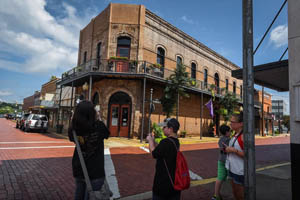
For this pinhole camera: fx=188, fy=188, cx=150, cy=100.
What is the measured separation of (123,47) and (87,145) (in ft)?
48.1

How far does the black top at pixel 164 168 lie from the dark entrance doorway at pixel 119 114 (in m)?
12.8

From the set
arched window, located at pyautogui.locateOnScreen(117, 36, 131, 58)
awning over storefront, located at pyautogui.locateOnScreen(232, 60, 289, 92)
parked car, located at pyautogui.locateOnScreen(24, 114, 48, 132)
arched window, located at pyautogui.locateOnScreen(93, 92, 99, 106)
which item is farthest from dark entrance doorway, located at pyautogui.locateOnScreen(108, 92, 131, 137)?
awning over storefront, located at pyautogui.locateOnScreen(232, 60, 289, 92)

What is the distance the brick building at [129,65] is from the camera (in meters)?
14.6

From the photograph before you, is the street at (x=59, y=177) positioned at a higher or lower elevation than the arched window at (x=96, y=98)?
lower

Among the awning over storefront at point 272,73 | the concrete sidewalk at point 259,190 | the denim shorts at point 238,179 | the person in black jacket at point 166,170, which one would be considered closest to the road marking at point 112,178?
the concrete sidewalk at point 259,190

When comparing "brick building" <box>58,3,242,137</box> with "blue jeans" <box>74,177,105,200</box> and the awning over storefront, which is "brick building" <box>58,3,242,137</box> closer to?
the awning over storefront

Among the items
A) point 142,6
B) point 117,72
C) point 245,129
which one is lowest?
point 245,129

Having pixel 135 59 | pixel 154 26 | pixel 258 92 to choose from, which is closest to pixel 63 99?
pixel 135 59

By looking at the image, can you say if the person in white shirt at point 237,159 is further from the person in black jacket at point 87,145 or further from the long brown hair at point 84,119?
the long brown hair at point 84,119

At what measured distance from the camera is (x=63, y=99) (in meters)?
23.0

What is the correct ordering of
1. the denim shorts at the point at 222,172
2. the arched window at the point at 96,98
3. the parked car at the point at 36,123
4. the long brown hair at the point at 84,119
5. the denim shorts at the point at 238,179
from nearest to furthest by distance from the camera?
1. the long brown hair at the point at 84,119
2. the denim shorts at the point at 238,179
3. the denim shorts at the point at 222,172
4. the arched window at the point at 96,98
5. the parked car at the point at 36,123

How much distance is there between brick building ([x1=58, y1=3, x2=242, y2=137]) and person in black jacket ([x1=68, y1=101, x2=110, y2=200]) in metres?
10.7

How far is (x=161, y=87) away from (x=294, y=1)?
526 inches

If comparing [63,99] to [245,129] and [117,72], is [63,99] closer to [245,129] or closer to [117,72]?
[117,72]
